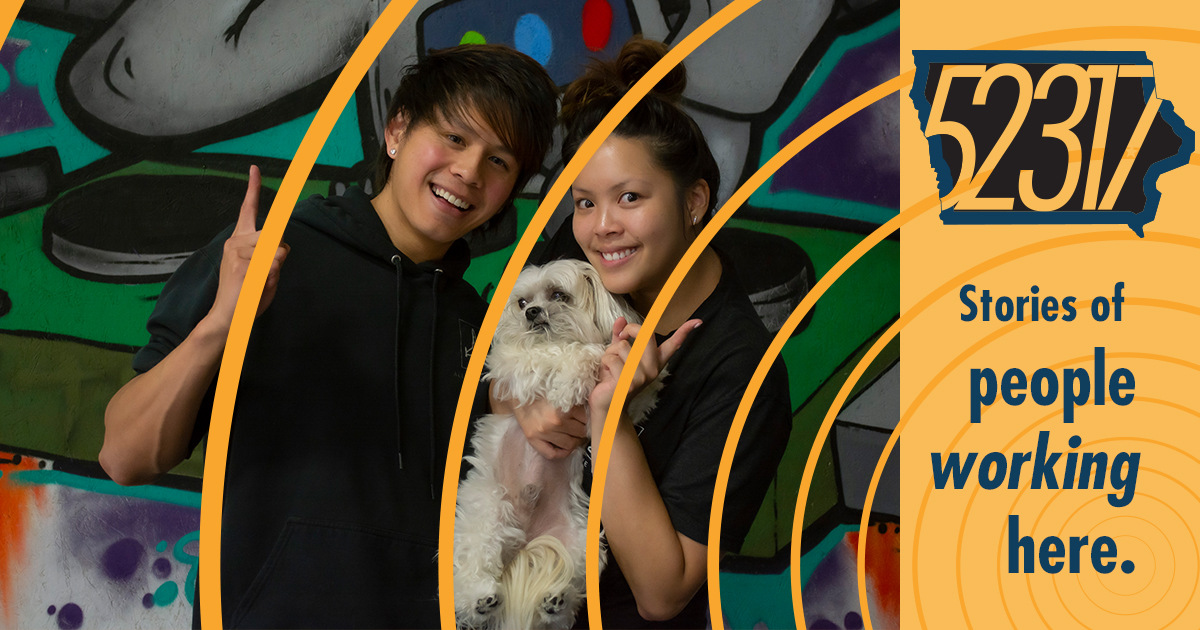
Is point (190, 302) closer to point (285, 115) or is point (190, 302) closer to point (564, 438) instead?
point (564, 438)

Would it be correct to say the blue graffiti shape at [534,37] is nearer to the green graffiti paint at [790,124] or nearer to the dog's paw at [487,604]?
the green graffiti paint at [790,124]

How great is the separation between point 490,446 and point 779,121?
2.47 m

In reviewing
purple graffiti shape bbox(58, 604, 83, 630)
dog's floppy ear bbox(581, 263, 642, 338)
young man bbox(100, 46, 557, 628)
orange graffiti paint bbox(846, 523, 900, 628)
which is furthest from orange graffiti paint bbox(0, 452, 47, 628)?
orange graffiti paint bbox(846, 523, 900, 628)

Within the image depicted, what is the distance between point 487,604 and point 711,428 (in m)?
0.92

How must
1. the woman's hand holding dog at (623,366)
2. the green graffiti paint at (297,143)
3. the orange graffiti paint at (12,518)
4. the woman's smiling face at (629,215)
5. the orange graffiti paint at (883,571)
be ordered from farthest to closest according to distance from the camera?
the orange graffiti paint at (883,571)
the green graffiti paint at (297,143)
the orange graffiti paint at (12,518)
the woman's smiling face at (629,215)
the woman's hand holding dog at (623,366)

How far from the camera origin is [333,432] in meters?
2.33

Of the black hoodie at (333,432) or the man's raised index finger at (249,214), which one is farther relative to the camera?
the black hoodie at (333,432)

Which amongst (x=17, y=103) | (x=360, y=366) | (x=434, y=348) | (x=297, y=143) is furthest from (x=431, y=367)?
(x=17, y=103)

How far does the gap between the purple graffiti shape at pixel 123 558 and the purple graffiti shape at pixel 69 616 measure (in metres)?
0.23

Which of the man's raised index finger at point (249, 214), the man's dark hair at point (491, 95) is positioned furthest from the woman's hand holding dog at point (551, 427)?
the man's raised index finger at point (249, 214)

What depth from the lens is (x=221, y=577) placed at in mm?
2342

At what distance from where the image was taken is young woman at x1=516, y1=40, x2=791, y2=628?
225cm

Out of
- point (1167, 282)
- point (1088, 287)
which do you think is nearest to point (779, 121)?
point (1088, 287)

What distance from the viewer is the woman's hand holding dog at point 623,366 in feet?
7.32
